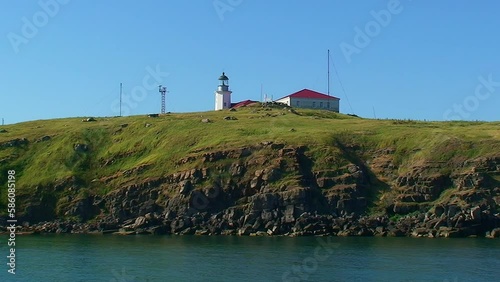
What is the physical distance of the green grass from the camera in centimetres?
8512

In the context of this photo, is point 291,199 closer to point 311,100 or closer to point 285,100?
point 311,100

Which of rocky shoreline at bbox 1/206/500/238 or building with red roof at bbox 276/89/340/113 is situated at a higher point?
building with red roof at bbox 276/89/340/113

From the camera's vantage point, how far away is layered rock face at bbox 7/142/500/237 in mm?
74000

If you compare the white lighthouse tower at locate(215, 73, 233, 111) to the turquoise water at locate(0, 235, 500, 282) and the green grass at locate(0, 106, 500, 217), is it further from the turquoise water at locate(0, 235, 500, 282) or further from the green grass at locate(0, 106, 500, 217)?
the turquoise water at locate(0, 235, 500, 282)

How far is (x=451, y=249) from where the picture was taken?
61.8 meters

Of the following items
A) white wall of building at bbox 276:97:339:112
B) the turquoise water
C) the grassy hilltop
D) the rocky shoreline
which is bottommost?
the turquoise water

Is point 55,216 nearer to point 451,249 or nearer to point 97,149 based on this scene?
point 97,149

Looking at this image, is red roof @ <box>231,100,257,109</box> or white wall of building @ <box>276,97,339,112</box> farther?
red roof @ <box>231,100,257,109</box>

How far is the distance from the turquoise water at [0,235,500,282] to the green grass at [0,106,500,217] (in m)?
15.7

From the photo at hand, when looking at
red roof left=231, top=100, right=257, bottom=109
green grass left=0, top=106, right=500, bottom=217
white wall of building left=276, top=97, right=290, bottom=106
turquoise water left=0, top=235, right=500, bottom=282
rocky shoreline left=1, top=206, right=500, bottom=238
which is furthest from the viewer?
red roof left=231, top=100, right=257, bottom=109

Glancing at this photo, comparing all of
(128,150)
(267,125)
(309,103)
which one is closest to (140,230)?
(128,150)

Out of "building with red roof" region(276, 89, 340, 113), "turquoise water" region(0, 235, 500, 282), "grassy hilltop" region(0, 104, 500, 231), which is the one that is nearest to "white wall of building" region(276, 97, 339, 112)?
"building with red roof" region(276, 89, 340, 113)

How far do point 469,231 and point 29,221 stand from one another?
4498cm

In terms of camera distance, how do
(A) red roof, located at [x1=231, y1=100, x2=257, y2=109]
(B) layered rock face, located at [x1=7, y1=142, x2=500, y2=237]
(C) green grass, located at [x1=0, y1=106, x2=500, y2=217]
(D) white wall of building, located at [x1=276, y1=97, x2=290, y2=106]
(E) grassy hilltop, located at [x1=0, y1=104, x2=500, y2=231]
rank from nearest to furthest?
(B) layered rock face, located at [x1=7, y1=142, x2=500, y2=237] → (E) grassy hilltop, located at [x1=0, y1=104, x2=500, y2=231] → (C) green grass, located at [x1=0, y1=106, x2=500, y2=217] → (D) white wall of building, located at [x1=276, y1=97, x2=290, y2=106] → (A) red roof, located at [x1=231, y1=100, x2=257, y2=109]
